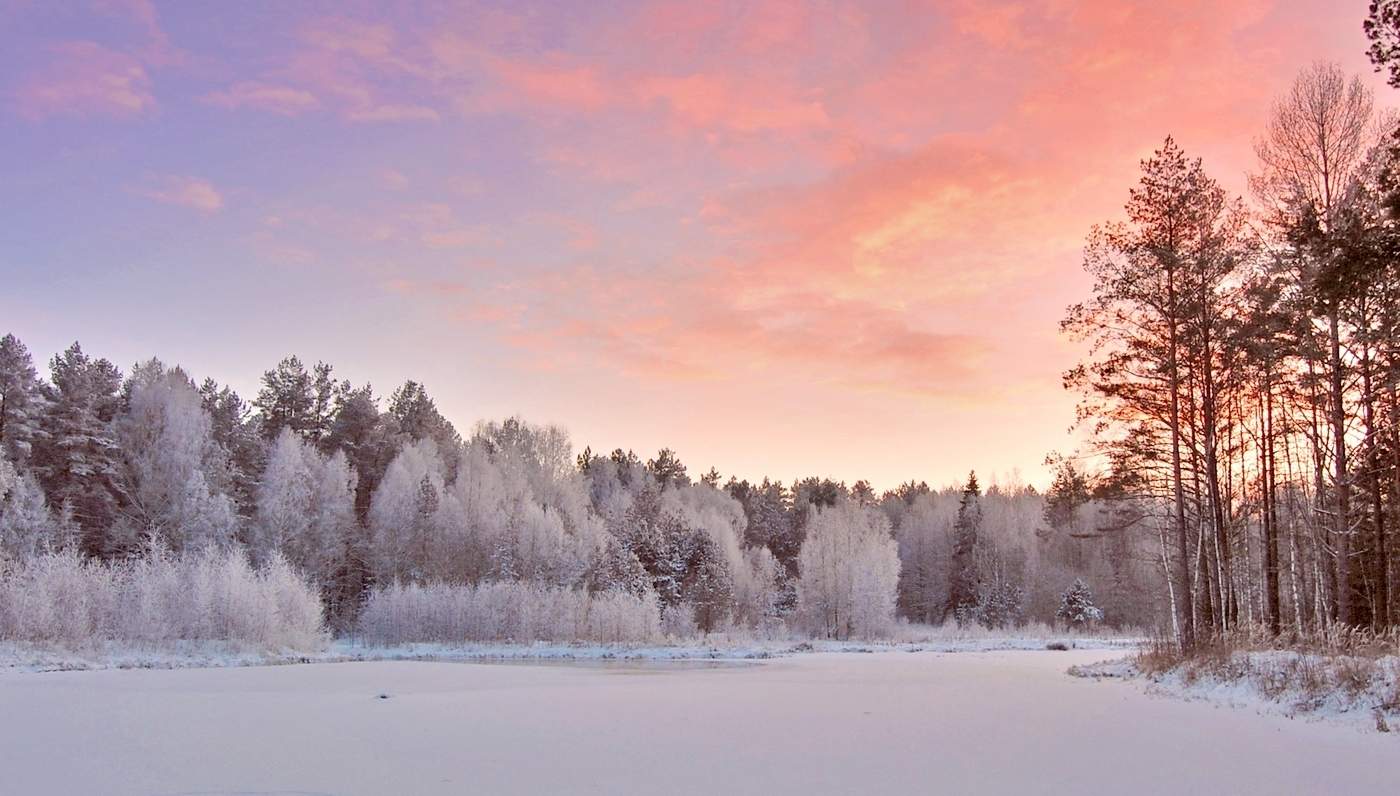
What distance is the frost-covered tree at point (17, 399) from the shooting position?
146ft

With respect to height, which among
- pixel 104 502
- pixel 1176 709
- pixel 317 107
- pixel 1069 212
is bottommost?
pixel 1176 709

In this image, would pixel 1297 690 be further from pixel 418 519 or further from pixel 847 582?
pixel 418 519

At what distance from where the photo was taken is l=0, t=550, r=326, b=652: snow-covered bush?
96.6 ft

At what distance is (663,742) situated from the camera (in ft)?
Result: 34.6

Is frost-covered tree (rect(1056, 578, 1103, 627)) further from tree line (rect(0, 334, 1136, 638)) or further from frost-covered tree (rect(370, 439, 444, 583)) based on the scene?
frost-covered tree (rect(370, 439, 444, 583))

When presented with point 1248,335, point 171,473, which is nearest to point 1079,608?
point 1248,335

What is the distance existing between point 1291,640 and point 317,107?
26279mm

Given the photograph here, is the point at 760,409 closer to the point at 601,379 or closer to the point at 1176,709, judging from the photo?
the point at 601,379

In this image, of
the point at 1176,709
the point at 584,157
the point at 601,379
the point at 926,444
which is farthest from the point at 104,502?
the point at 1176,709

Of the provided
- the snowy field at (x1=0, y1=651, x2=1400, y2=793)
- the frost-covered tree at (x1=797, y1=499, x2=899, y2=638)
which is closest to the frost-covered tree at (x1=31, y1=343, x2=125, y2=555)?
the snowy field at (x1=0, y1=651, x2=1400, y2=793)

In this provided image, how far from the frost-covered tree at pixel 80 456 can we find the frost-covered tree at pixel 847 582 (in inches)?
1540

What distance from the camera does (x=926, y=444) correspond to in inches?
1781

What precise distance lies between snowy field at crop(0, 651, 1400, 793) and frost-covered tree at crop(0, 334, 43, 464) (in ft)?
104

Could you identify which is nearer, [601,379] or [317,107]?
[317,107]
